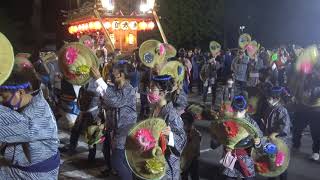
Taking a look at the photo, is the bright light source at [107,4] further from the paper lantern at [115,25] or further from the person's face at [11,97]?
the person's face at [11,97]

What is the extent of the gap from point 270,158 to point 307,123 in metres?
3.68

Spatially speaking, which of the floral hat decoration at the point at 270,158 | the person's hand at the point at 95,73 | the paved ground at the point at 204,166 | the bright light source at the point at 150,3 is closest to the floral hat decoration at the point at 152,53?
the paved ground at the point at 204,166

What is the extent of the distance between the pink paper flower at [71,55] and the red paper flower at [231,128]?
93.1 inches

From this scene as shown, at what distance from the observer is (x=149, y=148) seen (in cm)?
421

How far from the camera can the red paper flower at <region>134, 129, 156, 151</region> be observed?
420 centimetres

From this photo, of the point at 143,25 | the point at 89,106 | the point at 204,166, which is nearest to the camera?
the point at 89,106

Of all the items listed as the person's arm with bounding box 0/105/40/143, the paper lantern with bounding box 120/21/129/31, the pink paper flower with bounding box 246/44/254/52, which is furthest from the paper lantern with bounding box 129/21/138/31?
the person's arm with bounding box 0/105/40/143

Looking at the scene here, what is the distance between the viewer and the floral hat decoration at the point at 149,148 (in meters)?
4.20

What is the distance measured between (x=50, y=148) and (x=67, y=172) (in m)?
3.71

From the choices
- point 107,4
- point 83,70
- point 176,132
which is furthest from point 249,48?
point 176,132

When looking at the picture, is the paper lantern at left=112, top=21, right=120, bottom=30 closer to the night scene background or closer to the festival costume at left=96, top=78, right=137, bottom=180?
the night scene background

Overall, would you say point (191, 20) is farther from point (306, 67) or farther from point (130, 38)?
point (306, 67)

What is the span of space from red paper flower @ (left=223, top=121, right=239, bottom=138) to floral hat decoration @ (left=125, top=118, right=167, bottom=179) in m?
0.66

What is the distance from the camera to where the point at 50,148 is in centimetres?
367
